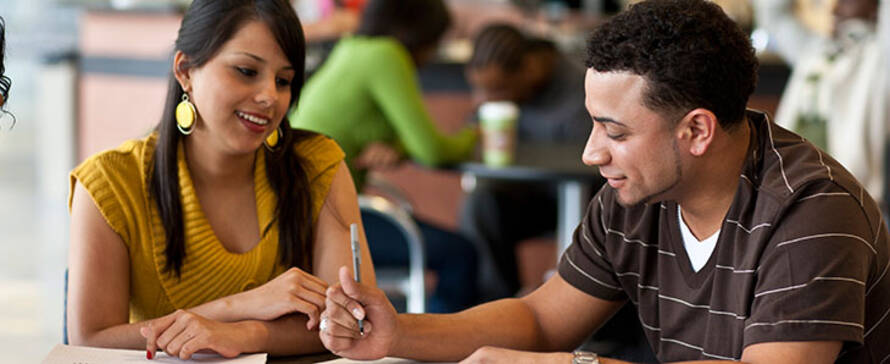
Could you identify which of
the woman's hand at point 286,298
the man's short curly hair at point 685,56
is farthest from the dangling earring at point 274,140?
the man's short curly hair at point 685,56

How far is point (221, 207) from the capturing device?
1791 mm

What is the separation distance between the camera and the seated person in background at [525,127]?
12.7 feet

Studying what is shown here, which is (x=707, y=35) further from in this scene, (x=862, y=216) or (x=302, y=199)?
(x=302, y=199)

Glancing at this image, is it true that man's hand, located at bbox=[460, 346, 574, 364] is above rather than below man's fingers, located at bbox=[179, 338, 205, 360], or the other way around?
above

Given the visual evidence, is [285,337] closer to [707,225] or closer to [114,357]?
[114,357]

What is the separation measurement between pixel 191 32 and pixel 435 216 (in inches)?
125

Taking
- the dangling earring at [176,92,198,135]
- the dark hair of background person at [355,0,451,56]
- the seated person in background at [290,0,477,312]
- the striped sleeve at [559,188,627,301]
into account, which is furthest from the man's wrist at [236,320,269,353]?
the dark hair of background person at [355,0,451,56]

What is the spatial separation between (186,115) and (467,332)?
0.56 m

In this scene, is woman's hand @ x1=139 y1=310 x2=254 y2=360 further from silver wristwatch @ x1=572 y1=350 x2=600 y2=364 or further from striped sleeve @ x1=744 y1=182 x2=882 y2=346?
striped sleeve @ x1=744 y1=182 x2=882 y2=346

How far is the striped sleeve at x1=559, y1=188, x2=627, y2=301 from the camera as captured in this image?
164cm

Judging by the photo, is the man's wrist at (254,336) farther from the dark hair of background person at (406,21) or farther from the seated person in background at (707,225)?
the dark hair of background person at (406,21)

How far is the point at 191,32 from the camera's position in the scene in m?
1.73

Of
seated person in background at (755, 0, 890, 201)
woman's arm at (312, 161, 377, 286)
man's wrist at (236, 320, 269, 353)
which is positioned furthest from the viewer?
seated person in background at (755, 0, 890, 201)

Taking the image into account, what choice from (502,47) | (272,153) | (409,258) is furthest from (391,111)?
(272,153)
